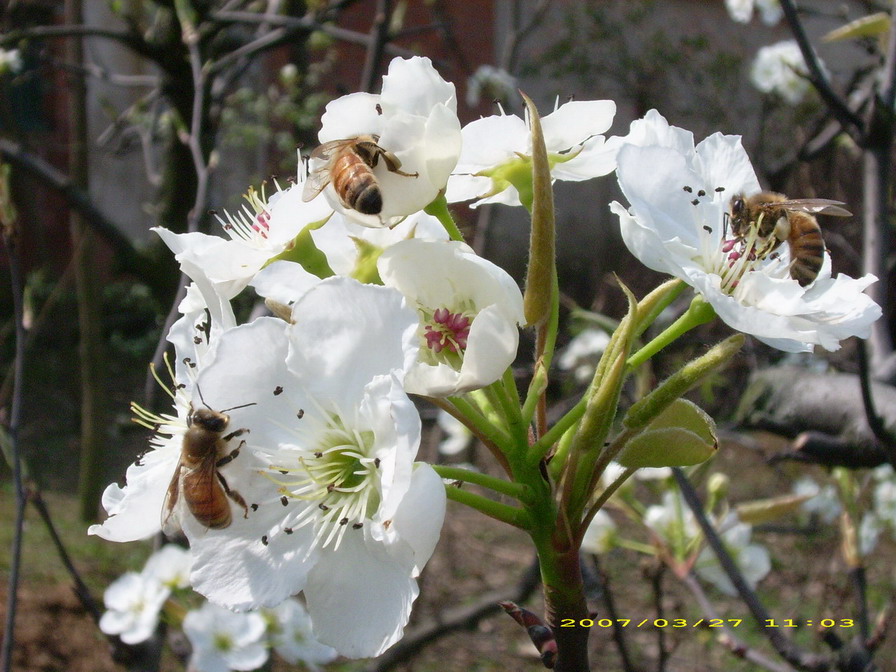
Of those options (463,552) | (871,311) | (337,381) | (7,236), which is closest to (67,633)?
(463,552)

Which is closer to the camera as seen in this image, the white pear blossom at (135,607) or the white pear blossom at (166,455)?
the white pear blossom at (166,455)

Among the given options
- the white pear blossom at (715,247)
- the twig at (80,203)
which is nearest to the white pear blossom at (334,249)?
the white pear blossom at (715,247)

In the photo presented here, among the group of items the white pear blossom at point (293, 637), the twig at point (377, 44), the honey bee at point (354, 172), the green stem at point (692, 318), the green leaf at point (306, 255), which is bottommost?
the white pear blossom at point (293, 637)

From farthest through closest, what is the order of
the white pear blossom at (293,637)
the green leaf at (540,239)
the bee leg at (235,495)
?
the white pear blossom at (293,637), the bee leg at (235,495), the green leaf at (540,239)

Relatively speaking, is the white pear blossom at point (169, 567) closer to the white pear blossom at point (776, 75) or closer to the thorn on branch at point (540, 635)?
the thorn on branch at point (540, 635)

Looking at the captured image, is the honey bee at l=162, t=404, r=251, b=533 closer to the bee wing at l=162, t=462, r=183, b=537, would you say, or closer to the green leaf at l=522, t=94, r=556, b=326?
the bee wing at l=162, t=462, r=183, b=537

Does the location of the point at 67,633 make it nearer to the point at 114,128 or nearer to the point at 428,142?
the point at 114,128

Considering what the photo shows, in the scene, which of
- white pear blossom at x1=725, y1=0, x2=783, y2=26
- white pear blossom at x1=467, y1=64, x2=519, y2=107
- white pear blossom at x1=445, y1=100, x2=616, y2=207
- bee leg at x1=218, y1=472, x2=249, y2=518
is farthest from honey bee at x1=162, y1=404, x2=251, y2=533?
white pear blossom at x1=725, y1=0, x2=783, y2=26
